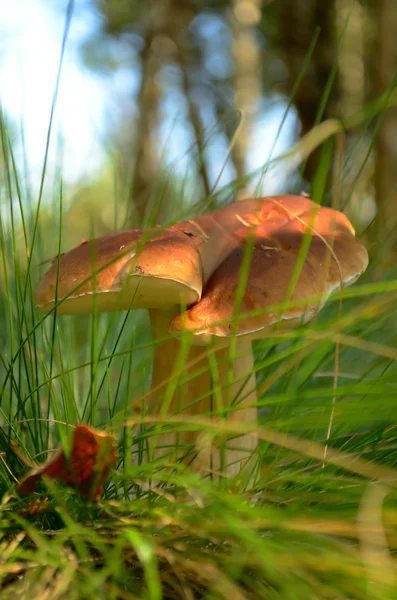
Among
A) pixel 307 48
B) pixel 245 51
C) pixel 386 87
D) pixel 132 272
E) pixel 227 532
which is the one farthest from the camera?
pixel 245 51

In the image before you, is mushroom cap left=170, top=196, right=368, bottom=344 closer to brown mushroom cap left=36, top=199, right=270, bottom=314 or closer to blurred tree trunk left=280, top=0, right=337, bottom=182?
brown mushroom cap left=36, top=199, right=270, bottom=314

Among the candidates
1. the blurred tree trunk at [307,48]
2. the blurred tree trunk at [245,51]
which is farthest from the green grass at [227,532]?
the blurred tree trunk at [245,51]

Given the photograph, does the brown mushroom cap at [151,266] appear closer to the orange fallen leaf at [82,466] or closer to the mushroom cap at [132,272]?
the mushroom cap at [132,272]

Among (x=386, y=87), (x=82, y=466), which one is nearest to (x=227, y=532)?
(x=82, y=466)

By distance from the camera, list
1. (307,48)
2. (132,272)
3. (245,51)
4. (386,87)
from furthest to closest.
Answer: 1. (245,51)
2. (307,48)
3. (386,87)
4. (132,272)

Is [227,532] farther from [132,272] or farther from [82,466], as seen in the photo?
[132,272]

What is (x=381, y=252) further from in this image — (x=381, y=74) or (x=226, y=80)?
(x=226, y=80)

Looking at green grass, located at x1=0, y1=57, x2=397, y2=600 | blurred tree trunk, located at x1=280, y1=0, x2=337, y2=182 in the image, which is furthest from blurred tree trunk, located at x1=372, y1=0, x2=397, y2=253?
green grass, located at x1=0, y1=57, x2=397, y2=600
